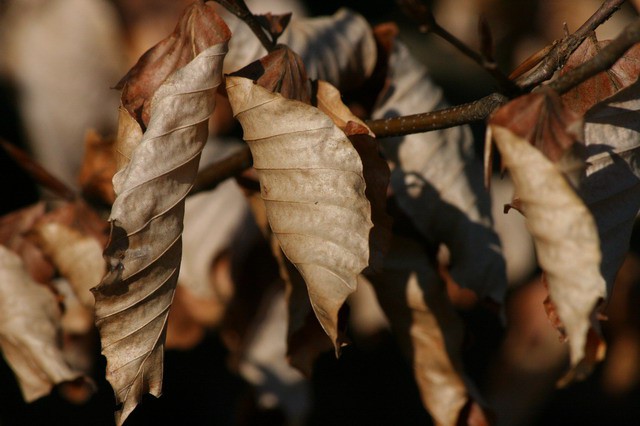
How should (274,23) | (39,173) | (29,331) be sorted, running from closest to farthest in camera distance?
1. (274,23)
2. (29,331)
3. (39,173)

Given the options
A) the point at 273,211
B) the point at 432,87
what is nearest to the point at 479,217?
the point at 432,87

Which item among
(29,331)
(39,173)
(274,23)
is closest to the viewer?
(274,23)

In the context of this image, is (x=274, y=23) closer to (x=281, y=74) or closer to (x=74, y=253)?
(x=281, y=74)

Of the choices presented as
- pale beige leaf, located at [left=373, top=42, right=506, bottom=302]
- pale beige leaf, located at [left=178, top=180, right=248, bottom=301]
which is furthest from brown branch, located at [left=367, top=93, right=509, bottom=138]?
pale beige leaf, located at [left=178, top=180, right=248, bottom=301]

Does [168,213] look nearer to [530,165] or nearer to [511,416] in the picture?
[530,165]

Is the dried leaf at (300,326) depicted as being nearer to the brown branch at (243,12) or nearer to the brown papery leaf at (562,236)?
the brown branch at (243,12)

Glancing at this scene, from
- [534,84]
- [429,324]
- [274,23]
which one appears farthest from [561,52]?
[429,324]

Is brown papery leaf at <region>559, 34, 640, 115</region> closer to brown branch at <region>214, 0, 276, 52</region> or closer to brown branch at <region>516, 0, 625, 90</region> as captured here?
brown branch at <region>516, 0, 625, 90</region>
